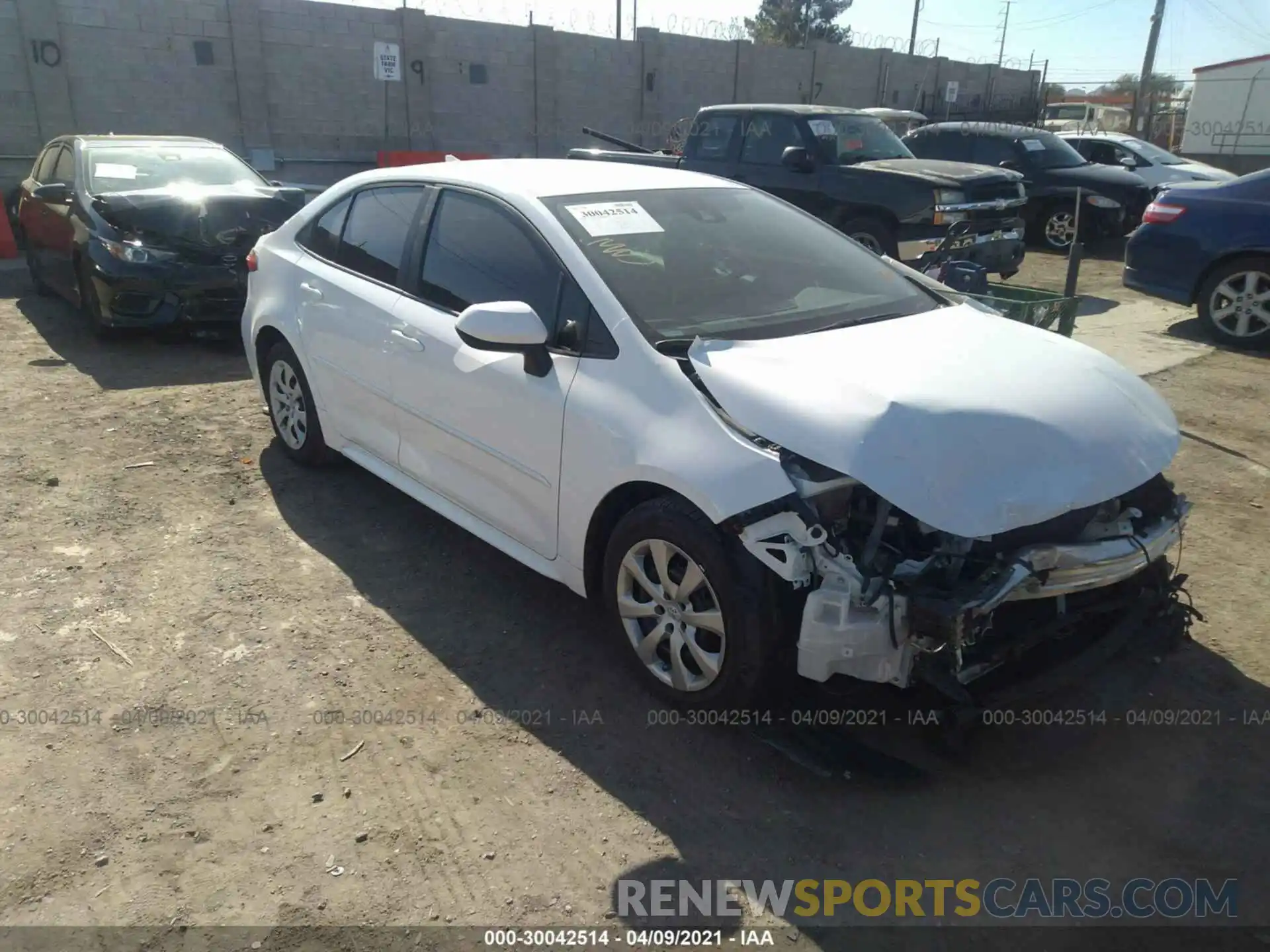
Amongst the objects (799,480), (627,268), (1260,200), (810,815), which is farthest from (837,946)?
(1260,200)

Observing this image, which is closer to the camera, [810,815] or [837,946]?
[837,946]

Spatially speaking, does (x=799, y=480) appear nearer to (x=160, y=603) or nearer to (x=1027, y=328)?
(x=1027, y=328)

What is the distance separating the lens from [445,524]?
15.3 ft

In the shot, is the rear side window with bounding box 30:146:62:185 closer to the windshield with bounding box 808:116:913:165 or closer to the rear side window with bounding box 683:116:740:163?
the rear side window with bounding box 683:116:740:163

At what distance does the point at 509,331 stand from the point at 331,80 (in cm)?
1687

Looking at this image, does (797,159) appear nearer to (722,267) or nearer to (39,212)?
(722,267)

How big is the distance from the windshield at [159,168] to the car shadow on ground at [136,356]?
1.26m

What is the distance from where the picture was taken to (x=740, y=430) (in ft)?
9.47

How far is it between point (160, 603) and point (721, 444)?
99.7 inches

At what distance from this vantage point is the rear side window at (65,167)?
8.26 m

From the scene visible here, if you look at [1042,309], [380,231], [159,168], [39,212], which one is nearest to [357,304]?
[380,231]

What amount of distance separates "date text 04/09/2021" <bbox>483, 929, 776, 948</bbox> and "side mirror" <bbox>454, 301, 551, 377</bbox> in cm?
180

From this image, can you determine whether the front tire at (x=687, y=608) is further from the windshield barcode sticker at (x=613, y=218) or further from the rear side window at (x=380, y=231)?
the rear side window at (x=380, y=231)

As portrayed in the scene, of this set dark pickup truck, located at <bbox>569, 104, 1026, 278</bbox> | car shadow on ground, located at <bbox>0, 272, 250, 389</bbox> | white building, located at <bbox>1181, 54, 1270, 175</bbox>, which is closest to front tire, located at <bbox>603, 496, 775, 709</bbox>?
car shadow on ground, located at <bbox>0, 272, 250, 389</bbox>
